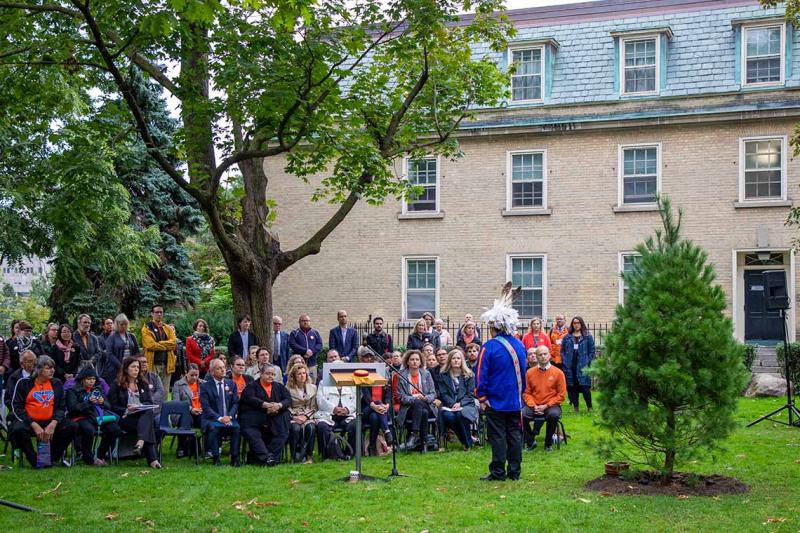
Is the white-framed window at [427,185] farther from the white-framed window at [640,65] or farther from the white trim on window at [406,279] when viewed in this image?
the white-framed window at [640,65]

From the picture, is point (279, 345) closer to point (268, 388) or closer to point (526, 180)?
point (268, 388)

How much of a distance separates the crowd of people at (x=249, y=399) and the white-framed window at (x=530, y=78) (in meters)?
13.4

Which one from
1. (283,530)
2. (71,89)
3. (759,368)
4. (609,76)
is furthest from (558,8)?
(283,530)

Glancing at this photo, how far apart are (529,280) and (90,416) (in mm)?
16232

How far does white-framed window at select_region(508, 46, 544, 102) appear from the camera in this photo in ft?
92.3

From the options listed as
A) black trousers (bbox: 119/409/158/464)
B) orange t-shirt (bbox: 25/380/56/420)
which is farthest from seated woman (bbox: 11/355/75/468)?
black trousers (bbox: 119/409/158/464)

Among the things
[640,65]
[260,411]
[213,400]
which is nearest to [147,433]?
[213,400]

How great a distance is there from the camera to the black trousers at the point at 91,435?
1355 centimetres

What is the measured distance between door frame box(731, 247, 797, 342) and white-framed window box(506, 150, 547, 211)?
17.7 feet

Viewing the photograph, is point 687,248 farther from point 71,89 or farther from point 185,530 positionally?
point 71,89

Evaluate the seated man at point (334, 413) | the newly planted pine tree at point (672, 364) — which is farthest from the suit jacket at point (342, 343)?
the newly planted pine tree at point (672, 364)

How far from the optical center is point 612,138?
2711cm

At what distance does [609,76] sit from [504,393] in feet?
58.8

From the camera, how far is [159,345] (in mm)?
16875
